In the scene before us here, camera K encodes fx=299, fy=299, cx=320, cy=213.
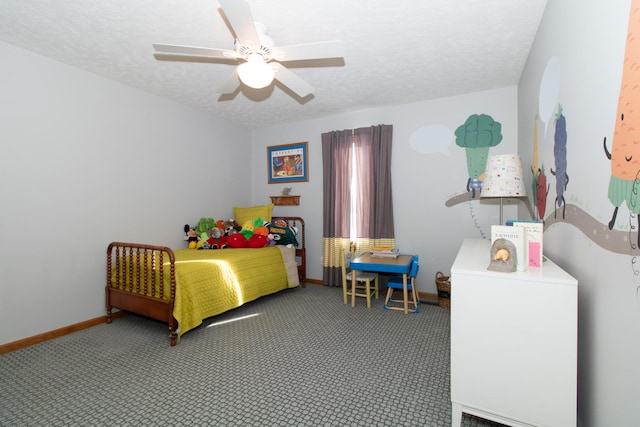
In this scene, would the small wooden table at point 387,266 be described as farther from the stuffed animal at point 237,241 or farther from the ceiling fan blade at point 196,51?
the ceiling fan blade at point 196,51

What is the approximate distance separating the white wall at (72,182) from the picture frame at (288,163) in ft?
4.41

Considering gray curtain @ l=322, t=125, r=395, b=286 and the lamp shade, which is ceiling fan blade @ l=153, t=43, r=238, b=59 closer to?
the lamp shade

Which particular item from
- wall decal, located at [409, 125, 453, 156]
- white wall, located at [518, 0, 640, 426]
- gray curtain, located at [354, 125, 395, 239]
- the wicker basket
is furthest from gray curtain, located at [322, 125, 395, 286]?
white wall, located at [518, 0, 640, 426]

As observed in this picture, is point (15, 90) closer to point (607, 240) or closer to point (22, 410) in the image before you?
point (22, 410)

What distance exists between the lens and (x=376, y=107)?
394 centimetres

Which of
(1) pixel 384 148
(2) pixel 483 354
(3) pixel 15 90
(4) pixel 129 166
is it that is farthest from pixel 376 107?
(3) pixel 15 90

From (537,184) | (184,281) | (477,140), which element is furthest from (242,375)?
(477,140)

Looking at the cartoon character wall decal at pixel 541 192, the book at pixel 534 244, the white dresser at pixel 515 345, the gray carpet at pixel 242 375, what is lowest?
the gray carpet at pixel 242 375

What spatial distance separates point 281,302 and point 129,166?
7.47 feet

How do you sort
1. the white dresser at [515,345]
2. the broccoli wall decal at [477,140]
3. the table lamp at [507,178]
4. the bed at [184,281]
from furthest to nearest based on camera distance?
the broccoli wall decal at [477,140]
the bed at [184,281]
the table lamp at [507,178]
the white dresser at [515,345]

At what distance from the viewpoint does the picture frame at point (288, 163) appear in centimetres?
450

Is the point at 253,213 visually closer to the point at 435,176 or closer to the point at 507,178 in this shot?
the point at 435,176

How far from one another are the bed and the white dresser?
2089mm

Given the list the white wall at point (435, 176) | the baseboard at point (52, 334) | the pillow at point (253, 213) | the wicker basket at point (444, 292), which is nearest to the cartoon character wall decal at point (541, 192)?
the white wall at point (435, 176)
